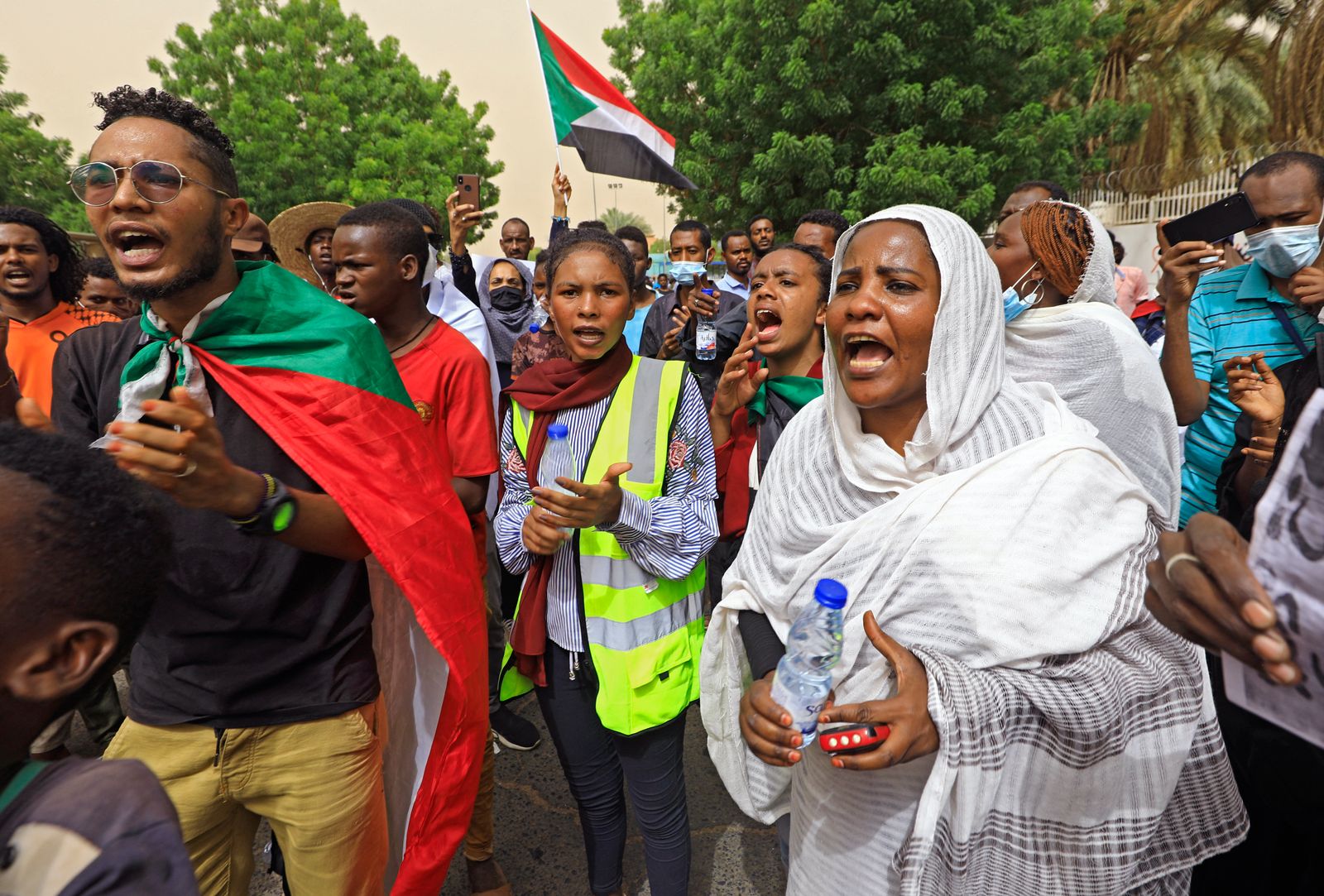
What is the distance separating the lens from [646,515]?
2.06 m

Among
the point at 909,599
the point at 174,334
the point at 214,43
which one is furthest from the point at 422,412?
the point at 214,43

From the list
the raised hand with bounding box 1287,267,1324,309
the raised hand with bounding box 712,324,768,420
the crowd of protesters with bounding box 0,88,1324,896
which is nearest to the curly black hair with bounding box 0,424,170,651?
the crowd of protesters with bounding box 0,88,1324,896

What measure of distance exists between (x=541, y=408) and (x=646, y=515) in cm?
50

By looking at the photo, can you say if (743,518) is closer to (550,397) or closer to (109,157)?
(550,397)

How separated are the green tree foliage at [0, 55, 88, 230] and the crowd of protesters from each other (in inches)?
1063

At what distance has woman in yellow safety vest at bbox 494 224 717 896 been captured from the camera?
2111mm

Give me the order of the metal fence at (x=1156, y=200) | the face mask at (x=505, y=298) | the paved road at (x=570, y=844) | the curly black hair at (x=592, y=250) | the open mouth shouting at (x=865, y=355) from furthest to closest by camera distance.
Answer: the metal fence at (x=1156, y=200) → the face mask at (x=505, y=298) → the paved road at (x=570, y=844) → the curly black hair at (x=592, y=250) → the open mouth shouting at (x=865, y=355)

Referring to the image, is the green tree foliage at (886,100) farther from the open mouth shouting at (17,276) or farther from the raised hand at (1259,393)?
the open mouth shouting at (17,276)

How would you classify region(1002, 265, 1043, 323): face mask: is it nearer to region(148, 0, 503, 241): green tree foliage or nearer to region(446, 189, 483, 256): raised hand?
region(446, 189, 483, 256): raised hand

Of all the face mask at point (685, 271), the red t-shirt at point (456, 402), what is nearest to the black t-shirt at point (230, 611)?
the red t-shirt at point (456, 402)

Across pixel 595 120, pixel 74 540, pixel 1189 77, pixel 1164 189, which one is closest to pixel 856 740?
pixel 74 540

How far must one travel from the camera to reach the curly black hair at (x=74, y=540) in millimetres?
916

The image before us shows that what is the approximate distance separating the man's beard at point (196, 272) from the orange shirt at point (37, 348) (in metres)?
1.91

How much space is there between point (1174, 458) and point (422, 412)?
2485 mm
